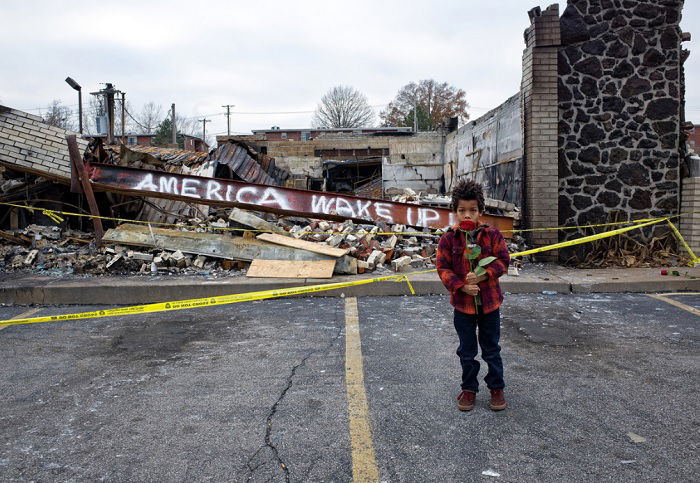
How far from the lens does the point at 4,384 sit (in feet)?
13.3

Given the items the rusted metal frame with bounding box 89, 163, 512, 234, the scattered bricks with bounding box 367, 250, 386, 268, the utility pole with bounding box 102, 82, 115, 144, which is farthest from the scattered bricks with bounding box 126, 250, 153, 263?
the utility pole with bounding box 102, 82, 115, 144

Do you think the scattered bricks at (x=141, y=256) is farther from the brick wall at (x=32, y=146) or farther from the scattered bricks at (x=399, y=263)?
the scattered bricks at (x=399, y=263)

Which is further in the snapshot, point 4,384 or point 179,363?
point 179,363

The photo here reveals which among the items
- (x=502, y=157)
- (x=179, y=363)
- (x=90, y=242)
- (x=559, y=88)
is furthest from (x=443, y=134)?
(x=179, y=363)

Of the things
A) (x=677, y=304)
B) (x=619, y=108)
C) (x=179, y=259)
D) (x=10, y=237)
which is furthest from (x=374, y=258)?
(x=10, y=237)

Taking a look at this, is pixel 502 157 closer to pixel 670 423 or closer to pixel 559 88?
pixel 559 88

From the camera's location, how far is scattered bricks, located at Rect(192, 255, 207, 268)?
8.74 meters

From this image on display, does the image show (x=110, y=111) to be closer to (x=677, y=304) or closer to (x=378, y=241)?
(x=378, y=241)

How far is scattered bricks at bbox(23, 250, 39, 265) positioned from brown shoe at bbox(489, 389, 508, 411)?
27.8 feet

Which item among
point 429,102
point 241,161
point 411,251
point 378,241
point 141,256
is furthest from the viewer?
point 429,102

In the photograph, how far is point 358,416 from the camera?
11.0 feet

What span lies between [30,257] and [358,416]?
799 cm

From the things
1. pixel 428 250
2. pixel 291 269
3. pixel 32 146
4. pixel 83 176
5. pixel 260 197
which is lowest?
pixel 291 269

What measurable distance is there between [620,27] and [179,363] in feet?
31.0
